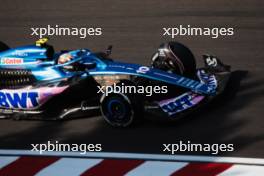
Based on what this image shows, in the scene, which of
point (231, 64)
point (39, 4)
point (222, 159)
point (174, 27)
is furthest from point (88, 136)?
point (39, 4)

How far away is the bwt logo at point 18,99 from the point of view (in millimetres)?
8484

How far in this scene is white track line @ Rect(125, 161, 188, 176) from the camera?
6.71 m

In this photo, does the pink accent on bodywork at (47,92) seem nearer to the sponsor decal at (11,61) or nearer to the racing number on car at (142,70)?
the sponsor decal at (11,61)

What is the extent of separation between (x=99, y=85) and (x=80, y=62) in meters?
0.45

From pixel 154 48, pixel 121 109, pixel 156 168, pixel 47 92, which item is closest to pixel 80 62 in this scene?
pixel 47 92

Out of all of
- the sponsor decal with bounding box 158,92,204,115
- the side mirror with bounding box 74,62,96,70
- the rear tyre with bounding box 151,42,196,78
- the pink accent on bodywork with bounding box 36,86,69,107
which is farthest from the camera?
the rear tyre with bounding box 151,42,196,78

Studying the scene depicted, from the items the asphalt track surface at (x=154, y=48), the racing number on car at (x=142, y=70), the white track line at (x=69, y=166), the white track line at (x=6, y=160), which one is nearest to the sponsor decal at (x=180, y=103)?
the asphalt track surface at (x=154, y=48)

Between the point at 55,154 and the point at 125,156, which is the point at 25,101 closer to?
the point at 55,154

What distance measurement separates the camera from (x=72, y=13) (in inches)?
575

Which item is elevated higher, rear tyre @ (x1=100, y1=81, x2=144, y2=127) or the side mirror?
the side mirror

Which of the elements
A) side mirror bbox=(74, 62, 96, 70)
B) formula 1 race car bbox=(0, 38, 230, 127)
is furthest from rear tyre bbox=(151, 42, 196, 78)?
side mirror bbox=(74, 62, 96, 70)

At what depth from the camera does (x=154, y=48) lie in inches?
470

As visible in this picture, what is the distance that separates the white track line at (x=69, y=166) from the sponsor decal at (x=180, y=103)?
4.19 ft

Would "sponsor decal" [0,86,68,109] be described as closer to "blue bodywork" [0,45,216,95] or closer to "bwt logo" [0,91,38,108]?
"bwt logo" [0,91,38,108]
